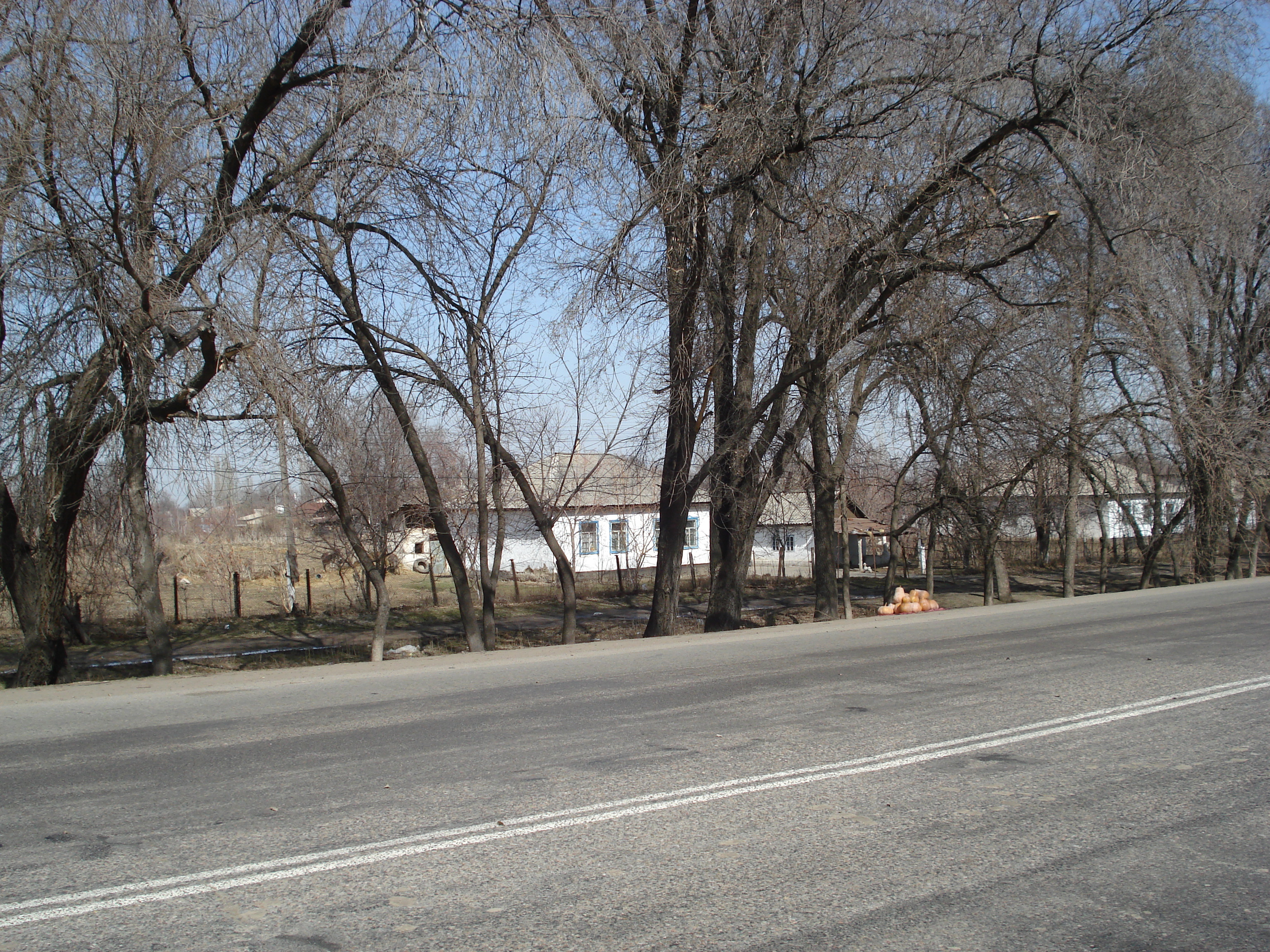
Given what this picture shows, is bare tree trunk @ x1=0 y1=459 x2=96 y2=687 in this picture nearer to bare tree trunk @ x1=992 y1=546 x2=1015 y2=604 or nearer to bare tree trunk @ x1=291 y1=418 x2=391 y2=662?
bare tree trunk @ x1=291 y1=418 x2=391 y2=662

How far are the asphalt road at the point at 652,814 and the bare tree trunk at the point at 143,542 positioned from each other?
367 centimetres

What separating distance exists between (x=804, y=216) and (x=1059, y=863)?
10703 mm

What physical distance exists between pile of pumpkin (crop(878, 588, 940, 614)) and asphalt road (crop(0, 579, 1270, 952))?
8.52m

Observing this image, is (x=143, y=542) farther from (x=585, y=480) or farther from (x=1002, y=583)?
(x=1002, y=583)

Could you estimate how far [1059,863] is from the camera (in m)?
3.99

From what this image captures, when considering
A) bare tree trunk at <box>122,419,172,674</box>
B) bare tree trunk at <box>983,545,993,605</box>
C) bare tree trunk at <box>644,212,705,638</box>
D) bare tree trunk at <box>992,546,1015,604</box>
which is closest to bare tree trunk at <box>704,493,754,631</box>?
bare tree trunk at <box>644,212,705,638</box>

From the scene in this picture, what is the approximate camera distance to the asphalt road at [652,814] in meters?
3.44

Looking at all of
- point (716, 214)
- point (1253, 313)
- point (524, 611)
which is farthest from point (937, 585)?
point (716, 214)

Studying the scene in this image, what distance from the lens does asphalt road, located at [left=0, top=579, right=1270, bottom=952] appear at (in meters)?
3.44

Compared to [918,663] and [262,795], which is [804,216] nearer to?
[918,663]

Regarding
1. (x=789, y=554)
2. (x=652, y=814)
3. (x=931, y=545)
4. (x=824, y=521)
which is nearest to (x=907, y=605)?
(x=824, y=521)

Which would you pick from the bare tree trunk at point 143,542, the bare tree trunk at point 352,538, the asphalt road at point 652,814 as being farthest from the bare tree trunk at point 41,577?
the asphalt road at point 652,814

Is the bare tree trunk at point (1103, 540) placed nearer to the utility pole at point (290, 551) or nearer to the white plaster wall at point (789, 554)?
the white plaster wall at point (789, 554)

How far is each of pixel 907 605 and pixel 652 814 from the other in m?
13.6
